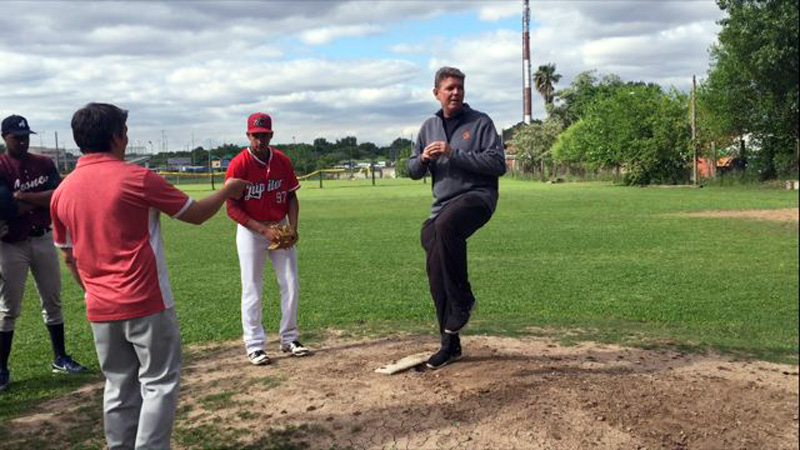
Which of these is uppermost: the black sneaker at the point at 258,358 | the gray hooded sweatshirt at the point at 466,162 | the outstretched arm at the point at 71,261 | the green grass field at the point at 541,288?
the gray hooded sweatshirt at the point at 466,162

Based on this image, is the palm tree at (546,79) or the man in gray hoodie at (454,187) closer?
the man in gray hoodie at (454,187)

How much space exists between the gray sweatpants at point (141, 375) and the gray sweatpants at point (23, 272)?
2.58 meters

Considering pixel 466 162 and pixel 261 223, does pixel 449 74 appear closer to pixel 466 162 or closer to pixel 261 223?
pixel 466 162

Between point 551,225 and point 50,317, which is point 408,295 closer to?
point 50,317

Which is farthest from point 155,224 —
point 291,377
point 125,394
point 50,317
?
point 50,317

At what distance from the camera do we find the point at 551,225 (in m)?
19.1

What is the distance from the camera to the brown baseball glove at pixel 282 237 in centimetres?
576

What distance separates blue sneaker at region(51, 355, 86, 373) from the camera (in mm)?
6059

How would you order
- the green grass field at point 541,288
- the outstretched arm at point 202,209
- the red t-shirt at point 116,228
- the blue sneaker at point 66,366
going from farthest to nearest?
the green grass field at point 541,288 < the blue sneaker at point 66,366 < the outstretched arm at point 202,209 < the red t-shirt at point 116,228

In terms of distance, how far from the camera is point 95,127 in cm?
350

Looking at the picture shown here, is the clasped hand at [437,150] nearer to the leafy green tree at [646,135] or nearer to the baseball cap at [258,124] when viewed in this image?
the baseball cap at [258,124]

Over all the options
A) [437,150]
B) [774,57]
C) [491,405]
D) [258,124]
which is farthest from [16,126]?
[774,57]

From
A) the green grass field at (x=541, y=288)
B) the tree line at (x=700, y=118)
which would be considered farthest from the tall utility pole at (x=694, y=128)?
the green grass field at (x=541, y=288)

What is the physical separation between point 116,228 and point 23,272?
9.54ft
